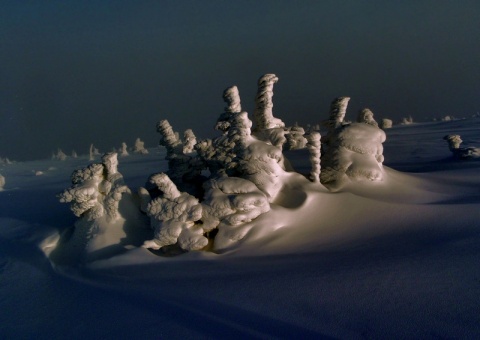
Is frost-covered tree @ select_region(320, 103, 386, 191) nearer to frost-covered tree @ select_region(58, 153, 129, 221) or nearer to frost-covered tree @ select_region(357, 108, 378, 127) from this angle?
frost-covered tree @ select_region(357, 108, 378, 127)

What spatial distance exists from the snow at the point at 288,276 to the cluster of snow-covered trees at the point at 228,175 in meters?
0.18

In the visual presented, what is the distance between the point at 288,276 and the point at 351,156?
3028 millimetres

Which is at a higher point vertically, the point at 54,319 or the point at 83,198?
the point at 83,198

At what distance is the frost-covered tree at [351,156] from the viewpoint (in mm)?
4973

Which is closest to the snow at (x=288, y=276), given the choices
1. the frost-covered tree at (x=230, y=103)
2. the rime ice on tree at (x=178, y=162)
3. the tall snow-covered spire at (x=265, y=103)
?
the rime ice on tree at (x=178, y=162)

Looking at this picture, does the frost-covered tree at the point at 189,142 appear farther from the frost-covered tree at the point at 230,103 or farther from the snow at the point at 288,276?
the snow at the point at 288,276

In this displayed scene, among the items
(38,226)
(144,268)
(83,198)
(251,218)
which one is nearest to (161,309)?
(144,268)

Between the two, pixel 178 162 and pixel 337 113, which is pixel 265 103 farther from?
pixel 178 162

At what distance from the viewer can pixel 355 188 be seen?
4.80 m

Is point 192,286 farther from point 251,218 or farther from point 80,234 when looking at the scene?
point 80,234

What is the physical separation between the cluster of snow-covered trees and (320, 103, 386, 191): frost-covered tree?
2cm

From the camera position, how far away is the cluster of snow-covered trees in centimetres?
393

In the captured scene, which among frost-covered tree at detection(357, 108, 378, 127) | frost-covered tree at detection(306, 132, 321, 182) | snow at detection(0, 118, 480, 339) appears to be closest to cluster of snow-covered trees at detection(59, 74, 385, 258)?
frost-covered tree at detection(306, 132, 321, 182)

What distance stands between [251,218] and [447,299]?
7.21ft
